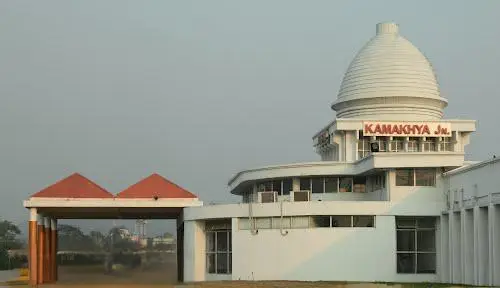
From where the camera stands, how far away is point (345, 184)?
5944 centimetres

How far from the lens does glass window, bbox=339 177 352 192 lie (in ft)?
194

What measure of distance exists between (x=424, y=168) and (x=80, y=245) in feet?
93.0

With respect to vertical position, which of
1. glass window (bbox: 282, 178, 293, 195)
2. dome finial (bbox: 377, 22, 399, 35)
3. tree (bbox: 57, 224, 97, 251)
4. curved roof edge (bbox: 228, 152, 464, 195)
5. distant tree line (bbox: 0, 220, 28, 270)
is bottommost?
distant tree line (bbox: 0, 220, 28, 270)

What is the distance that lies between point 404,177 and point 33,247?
25753mm

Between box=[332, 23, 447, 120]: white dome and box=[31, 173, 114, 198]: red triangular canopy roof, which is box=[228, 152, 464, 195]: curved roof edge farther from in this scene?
box=[31, 173, 114, 198]: red triangular canopy roof

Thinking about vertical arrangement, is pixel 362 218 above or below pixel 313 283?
above

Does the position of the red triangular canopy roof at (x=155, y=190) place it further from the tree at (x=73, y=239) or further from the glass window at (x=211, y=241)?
the tree at (x=73, y=239)

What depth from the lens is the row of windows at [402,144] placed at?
6291 cm

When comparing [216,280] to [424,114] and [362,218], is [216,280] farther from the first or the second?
[424,114]

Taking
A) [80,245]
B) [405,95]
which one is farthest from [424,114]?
[80,245]

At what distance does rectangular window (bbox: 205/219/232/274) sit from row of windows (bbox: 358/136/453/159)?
45.9 feet

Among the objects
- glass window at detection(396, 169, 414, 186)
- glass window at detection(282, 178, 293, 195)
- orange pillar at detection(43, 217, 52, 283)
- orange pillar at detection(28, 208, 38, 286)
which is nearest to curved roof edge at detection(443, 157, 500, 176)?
glass window at detection(396, 169, 414, 186)

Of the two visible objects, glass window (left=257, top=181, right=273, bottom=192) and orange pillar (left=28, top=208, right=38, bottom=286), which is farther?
glass window (left=257, top=181, right=273, bottom=192)

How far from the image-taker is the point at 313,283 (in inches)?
1905
